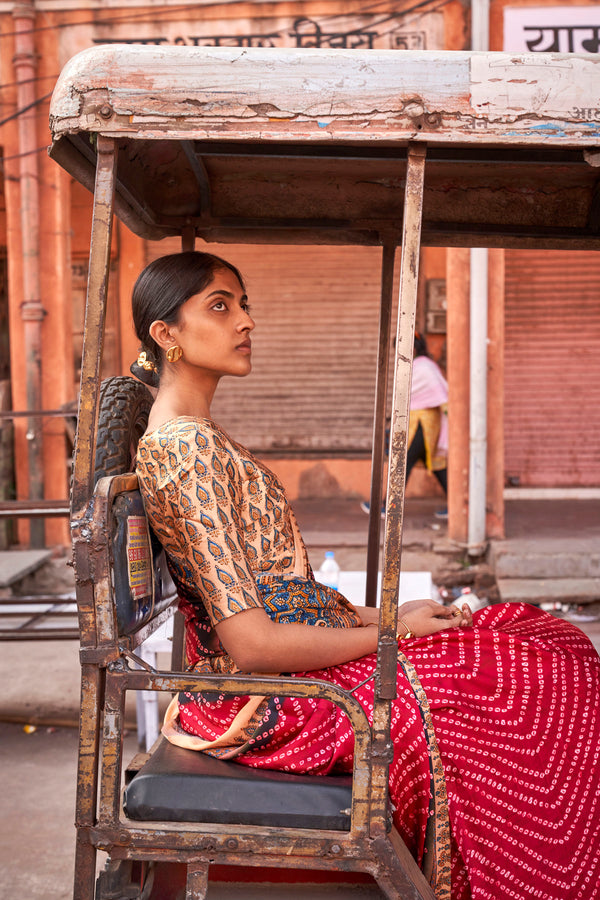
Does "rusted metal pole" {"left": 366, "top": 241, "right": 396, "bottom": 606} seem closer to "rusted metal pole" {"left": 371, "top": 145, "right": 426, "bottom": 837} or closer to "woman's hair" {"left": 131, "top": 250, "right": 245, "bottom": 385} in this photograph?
"woman's hair" {"left": 131, "top": 250, "right": 245, "bottom": 385}

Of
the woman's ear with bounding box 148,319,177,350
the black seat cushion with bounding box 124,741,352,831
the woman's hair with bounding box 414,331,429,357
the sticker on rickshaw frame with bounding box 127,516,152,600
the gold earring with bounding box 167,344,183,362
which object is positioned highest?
the woman's hair with bounding box 414,331,429,357

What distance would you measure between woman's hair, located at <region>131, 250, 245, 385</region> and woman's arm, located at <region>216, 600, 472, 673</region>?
0.72 meters

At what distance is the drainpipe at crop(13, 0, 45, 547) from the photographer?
21.5 ft

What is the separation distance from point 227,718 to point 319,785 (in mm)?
276

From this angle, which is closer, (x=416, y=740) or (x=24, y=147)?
(x=416, y=740)

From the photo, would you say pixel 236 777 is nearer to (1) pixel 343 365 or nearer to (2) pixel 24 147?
(2) pixel 24 147

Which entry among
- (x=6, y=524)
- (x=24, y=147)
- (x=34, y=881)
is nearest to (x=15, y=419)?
(x=6, y=524)

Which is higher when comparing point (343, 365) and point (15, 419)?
point (343, 365)

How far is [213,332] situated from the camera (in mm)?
2031

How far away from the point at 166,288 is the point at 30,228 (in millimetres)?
5128

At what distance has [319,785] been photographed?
5.46 feet

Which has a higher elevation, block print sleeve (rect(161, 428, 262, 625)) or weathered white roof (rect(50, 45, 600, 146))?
weathered white roof (rect(50, 45, 600, 146))

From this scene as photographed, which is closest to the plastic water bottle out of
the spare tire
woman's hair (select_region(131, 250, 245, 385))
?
the spare tire

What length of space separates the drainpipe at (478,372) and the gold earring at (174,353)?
450 cm
